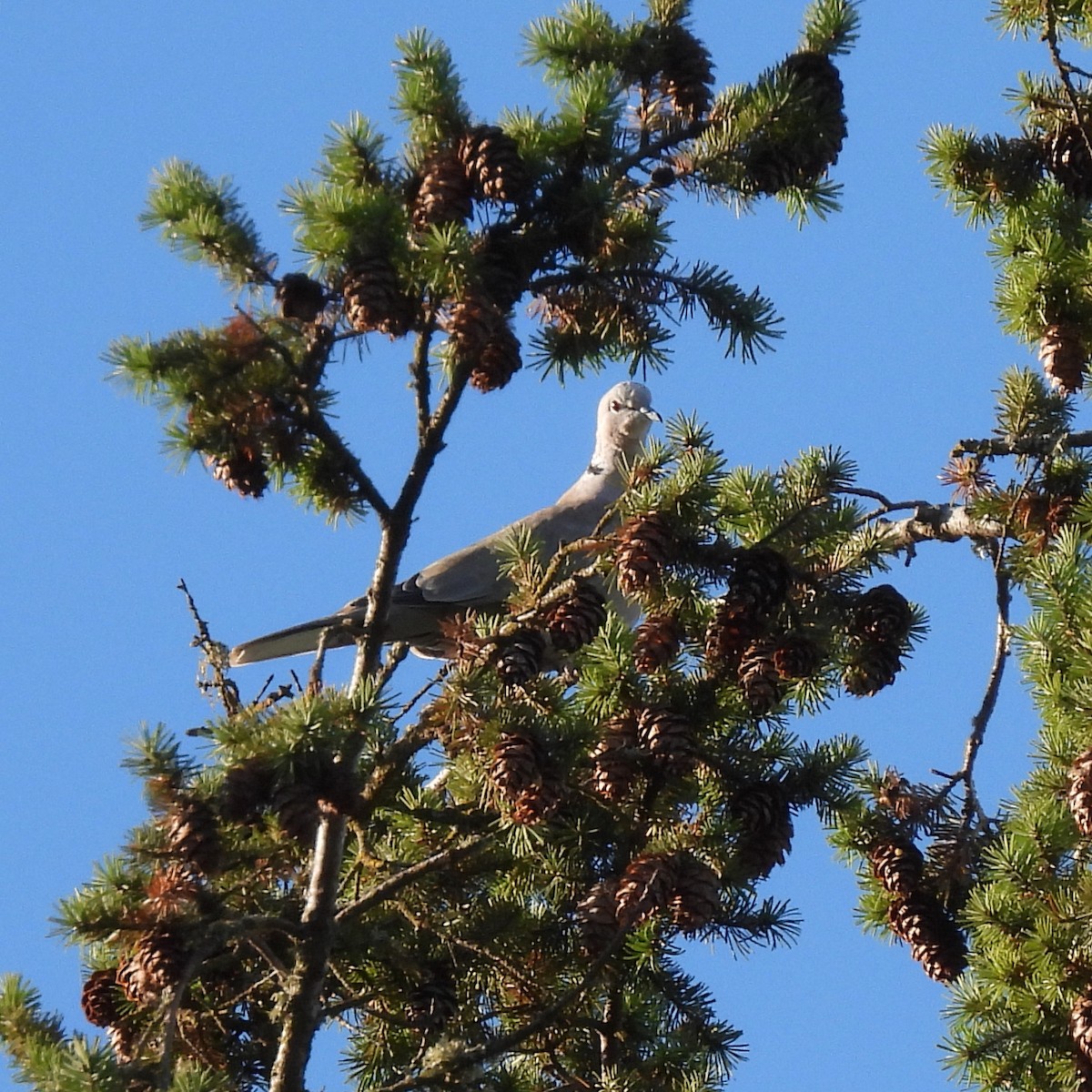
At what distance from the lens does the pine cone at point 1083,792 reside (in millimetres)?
3541

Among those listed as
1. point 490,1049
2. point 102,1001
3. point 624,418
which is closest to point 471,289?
point 490,1049

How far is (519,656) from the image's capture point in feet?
12.4

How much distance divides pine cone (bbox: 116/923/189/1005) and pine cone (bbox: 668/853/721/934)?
37.4 inches

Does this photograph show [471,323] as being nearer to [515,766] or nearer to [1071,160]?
[515,766]

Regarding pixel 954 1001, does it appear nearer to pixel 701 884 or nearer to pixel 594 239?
pixel 701 884

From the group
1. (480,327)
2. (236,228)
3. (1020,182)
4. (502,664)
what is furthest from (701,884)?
(1020,182)

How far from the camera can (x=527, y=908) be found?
176 inches

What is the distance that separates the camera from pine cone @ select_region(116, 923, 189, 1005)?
346 centimetres

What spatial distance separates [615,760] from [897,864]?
2.90 ft

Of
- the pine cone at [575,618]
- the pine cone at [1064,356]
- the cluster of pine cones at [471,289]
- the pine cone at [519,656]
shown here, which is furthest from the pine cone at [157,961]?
the pine cone at [1064,356]

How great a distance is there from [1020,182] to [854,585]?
1.89 meters

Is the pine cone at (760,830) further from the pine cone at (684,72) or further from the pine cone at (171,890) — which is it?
the pine cone at (684,72)

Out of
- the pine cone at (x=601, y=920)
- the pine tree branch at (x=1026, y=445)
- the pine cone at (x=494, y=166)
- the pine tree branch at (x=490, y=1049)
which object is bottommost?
the pine tree branch at (x=490, y=1049)

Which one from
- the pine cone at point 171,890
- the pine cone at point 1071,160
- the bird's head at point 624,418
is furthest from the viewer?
the bird's head at point 624,418
